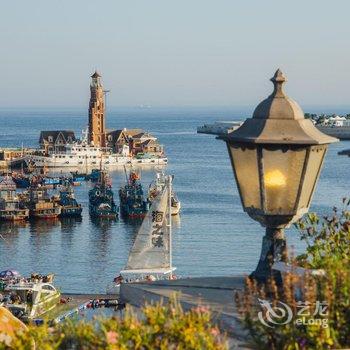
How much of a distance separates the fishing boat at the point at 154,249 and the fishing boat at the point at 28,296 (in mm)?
3458

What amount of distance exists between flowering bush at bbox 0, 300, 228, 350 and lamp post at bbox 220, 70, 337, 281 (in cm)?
102

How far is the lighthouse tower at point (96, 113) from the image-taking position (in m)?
100

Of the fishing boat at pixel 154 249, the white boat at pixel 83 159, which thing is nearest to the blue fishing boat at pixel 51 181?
the white boat at pixel 83 159

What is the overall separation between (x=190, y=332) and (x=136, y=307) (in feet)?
3.91

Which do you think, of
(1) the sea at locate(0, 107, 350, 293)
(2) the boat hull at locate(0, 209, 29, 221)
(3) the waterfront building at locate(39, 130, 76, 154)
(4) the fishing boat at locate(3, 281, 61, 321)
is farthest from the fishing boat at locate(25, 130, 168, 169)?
(4) the fishing boat at locate(3, 281, 61, 321)

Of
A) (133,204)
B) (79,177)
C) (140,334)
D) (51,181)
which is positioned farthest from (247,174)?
(79,177)

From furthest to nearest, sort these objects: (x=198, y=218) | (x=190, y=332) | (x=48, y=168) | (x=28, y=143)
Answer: (x=28, y=143), (x=48, y=168), (x=198, y=218), (x=190, y=332)

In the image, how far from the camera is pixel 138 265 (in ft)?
106

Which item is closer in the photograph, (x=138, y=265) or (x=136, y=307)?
(x=136, y=307)

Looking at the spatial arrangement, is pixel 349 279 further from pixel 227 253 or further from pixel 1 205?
pixel 1 205

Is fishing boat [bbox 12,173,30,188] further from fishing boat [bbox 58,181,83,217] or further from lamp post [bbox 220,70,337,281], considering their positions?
lamp post [bbox 220,70,337,281]

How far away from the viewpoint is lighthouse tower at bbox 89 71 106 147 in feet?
329

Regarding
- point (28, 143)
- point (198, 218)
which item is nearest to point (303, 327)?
point (198, 218)

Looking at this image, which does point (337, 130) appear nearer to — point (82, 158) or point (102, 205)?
point (82, 158)
